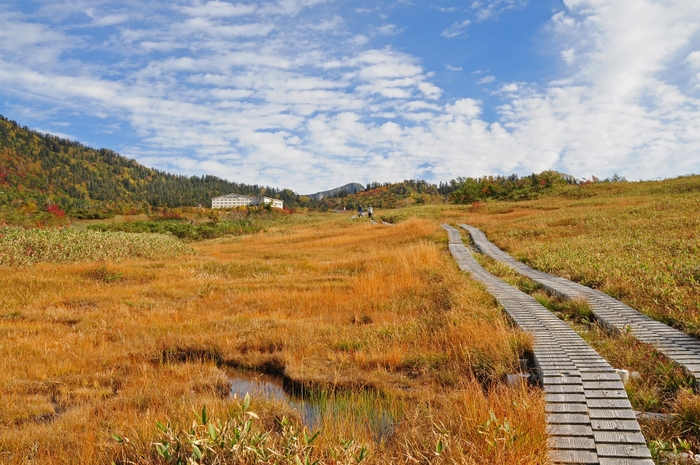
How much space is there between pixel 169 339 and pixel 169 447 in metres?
5.09

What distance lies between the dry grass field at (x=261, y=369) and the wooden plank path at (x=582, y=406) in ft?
0.67

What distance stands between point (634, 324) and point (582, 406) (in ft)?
12.7

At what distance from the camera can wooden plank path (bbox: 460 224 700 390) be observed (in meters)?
5.65

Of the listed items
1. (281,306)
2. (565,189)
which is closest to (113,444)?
(281,306)

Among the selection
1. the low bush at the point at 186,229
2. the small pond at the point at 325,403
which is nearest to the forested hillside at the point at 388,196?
the low bush at the point at 186,229

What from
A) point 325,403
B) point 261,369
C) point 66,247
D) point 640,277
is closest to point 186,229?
point 66,247

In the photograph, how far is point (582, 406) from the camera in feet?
14.0

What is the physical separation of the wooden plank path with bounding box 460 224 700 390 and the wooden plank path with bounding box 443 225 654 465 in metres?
0.94

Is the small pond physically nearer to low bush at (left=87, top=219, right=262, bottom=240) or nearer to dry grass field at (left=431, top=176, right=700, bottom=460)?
dry grass field at (left=431, top=176, right=700, bottom=460)

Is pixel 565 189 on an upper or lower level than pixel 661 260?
upper

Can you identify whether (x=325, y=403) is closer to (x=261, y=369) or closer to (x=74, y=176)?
(x=261, y=369)

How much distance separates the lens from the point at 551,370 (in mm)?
5184

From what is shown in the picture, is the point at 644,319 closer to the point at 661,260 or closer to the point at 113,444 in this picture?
the point at 661,260

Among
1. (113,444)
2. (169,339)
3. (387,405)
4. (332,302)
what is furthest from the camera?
(332,302)
